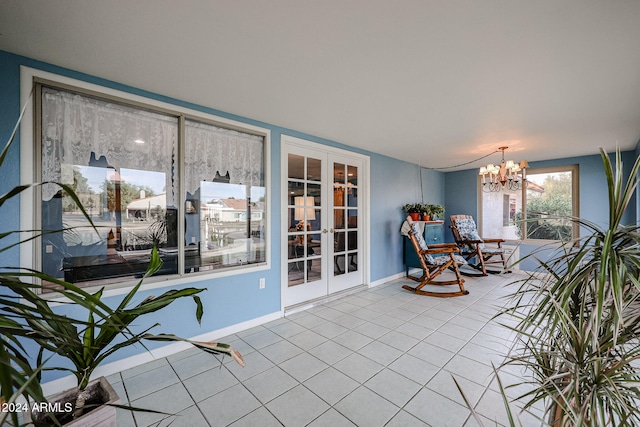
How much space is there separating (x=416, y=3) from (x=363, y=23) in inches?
11.0

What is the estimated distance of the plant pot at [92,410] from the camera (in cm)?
92

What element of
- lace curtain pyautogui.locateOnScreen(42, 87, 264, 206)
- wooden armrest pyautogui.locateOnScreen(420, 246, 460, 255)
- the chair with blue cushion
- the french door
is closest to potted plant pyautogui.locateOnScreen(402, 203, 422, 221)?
wooden armrest pyautogui.locateOnScreen(420, 246, 460, 255)

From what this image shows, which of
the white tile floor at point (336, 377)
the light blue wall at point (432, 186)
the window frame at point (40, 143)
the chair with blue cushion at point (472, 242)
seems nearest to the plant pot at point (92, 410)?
the white tile floor at point (336, 377)

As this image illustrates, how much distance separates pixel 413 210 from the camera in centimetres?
486

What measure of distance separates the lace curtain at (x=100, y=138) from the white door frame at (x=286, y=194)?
1153mm

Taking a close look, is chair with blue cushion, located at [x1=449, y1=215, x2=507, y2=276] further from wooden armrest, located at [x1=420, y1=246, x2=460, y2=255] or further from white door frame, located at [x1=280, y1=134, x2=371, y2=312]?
white door frame, located at [x1=280, y1=134, x2=371, y2=312]

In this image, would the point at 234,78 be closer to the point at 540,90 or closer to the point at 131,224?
the point at 131,224

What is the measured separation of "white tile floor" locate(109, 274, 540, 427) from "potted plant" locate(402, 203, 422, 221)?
2.02m

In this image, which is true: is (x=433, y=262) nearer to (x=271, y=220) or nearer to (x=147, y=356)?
(x=271, y=220)

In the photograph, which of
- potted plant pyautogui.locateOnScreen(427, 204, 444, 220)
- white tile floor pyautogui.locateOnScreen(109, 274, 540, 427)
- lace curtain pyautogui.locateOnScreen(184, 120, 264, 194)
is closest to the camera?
white tile floor pyautogui.locateOnScreen(109, 274, 540, 427)

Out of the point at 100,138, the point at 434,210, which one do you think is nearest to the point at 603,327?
the point at 100,138

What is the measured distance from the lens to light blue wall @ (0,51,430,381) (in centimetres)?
175

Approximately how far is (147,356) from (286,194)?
199 centimetres

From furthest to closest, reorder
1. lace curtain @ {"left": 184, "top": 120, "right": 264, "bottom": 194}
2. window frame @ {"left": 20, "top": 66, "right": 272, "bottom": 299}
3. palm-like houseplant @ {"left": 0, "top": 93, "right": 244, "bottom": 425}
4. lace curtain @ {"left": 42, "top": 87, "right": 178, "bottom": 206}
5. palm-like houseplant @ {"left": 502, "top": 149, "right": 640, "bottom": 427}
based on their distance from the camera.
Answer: lace curtain @ {"left": 184, "top": 120, "right": 264, "bottom": 194} → lace curtain @ {"left": 42, "top": 87, "right": 178, "bottom": 206} → window frame @ {"left": 20, "top": 66, "right": 272, "bottom": 299} → palm-like houseplant @ {"left": 502, "top": 149, "right": 640, "bottom": 427} → palm-like houseplant @ {"left": 0, "top": 93, "right": 244, "bottom": 425}
